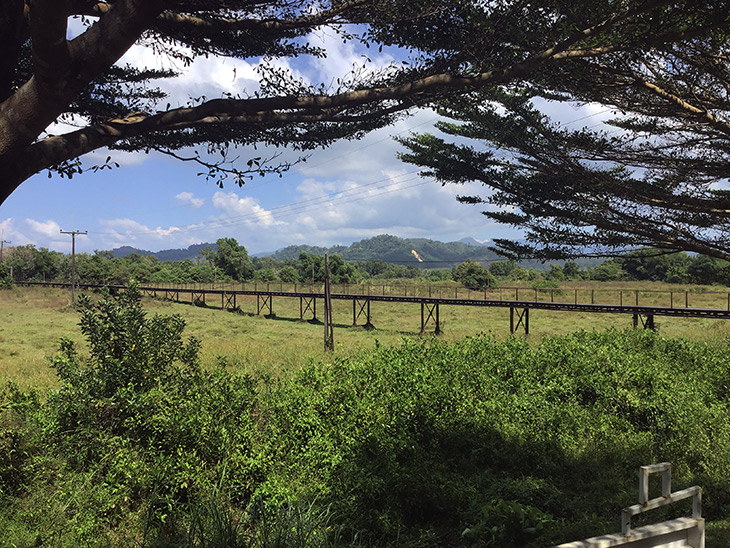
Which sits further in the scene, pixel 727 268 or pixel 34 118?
pixel 727 268

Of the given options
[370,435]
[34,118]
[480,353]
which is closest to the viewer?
[34,118]

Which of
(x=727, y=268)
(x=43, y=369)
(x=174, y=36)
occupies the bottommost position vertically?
(x=43, y=369)

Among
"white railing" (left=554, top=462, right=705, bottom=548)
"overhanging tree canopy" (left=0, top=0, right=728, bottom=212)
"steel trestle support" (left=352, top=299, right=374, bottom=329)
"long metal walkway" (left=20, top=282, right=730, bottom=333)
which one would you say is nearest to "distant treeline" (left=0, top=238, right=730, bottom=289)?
"long metal walkway" (left=20, top=282, right=730, bottom=333)

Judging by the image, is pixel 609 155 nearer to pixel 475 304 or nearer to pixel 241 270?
pixel 475 304

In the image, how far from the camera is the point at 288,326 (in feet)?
104

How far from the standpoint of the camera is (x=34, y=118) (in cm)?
321

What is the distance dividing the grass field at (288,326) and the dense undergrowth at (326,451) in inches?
122

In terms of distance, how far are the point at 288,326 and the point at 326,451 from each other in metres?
26.2

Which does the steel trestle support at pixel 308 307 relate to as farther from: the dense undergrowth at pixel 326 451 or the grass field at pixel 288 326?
the dense undergrowth at pixel 326 451

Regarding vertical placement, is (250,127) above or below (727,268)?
above

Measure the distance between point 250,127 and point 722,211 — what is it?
8828 mm

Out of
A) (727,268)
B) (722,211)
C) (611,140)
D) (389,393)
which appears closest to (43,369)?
(389,393)

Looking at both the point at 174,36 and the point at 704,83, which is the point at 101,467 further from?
the point at 704,83

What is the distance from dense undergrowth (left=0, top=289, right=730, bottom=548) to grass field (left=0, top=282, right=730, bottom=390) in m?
3.10
